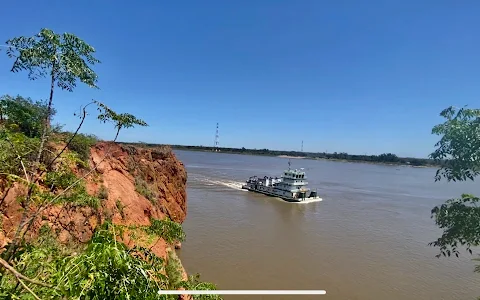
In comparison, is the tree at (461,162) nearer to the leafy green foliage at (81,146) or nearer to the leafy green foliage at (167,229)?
the leafy green foliage at (167,229)

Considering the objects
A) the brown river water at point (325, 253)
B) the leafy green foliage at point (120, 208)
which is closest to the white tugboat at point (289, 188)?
the brown river water at point (325, 253)

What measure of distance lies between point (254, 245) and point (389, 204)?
25.1 m

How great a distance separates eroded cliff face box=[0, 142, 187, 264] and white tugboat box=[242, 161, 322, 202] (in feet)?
67.6

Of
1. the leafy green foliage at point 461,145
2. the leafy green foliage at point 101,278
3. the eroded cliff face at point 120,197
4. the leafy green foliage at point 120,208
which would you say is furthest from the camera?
the leafy green foliage at point 120,208

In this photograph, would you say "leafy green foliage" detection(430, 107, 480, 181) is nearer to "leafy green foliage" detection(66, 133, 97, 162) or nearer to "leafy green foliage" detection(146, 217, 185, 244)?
"leafy green foliage" detection(146, 217, 185, 244)

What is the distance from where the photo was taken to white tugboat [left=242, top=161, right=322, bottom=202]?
3919cm

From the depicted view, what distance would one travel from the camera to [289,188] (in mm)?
39906

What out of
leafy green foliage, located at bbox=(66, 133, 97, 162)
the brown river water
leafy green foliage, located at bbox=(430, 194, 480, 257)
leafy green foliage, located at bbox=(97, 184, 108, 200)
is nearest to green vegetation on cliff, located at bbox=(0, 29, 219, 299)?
leafy green foliage, located at bbox=(97, 184, 108, 200)

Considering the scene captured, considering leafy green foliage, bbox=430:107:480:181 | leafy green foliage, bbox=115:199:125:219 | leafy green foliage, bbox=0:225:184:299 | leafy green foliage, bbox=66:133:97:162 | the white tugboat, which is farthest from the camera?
the white tugboat

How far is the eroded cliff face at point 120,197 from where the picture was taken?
8367 millimetres

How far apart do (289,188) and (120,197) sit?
29.7 m

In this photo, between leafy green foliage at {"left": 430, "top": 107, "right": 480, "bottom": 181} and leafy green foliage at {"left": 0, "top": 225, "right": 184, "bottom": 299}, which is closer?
leafy green foliage at {"left": 0, "top": 225, "right": 184, "bottom": 299}

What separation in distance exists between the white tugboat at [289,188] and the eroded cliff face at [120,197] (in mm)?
20603

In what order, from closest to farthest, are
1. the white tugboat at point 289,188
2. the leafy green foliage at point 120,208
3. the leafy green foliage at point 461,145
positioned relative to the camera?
the leafy green foliage at point 461,145 < the leafy green foliage at point 120,208 < the white tugboat at point 289,188
